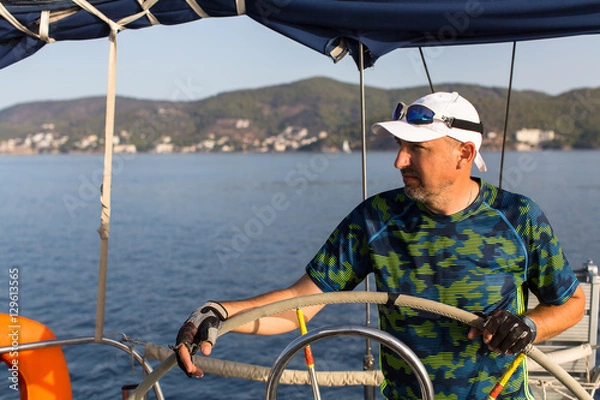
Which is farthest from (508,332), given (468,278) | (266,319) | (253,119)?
(253,119)

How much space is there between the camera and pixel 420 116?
7.10 ft

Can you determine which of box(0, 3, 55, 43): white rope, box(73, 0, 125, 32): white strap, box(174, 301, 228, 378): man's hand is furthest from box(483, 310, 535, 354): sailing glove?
box(0, 3, 55, 43): white rope

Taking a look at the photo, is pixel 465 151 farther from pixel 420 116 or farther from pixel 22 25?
pixel 22 25

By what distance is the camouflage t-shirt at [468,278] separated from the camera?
2.11m

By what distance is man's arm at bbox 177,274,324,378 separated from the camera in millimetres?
1950

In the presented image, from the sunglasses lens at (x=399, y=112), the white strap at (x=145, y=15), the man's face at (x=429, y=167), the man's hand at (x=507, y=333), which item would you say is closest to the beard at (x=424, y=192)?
the man's face at (x=429, y=167)

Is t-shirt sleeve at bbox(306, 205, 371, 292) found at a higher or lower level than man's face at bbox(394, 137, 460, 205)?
lower

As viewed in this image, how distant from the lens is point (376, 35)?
2723 millimetres

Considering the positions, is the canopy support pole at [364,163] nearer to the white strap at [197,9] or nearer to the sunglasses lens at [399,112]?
the sunglasses lens at [399,112]

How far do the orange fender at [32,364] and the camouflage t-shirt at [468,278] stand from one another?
1.73m

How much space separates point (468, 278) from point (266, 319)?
0.74m

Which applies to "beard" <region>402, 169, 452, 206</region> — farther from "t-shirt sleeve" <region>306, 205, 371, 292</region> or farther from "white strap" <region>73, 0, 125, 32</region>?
"white strap" <region>73, 0, 125, 32</region>

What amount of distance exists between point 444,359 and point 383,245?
0.41 meters

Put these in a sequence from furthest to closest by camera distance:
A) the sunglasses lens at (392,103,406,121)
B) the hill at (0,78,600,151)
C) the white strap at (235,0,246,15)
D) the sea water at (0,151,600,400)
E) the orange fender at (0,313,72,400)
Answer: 1. the hill at (0,78,600,151)
2. the sea water at (0,151,600,400)
3. the orange fender at (0,313,72,400)
4. the white strap at (235,0,246,15)
5. the sunglasses lens at (392,103,406,121)
